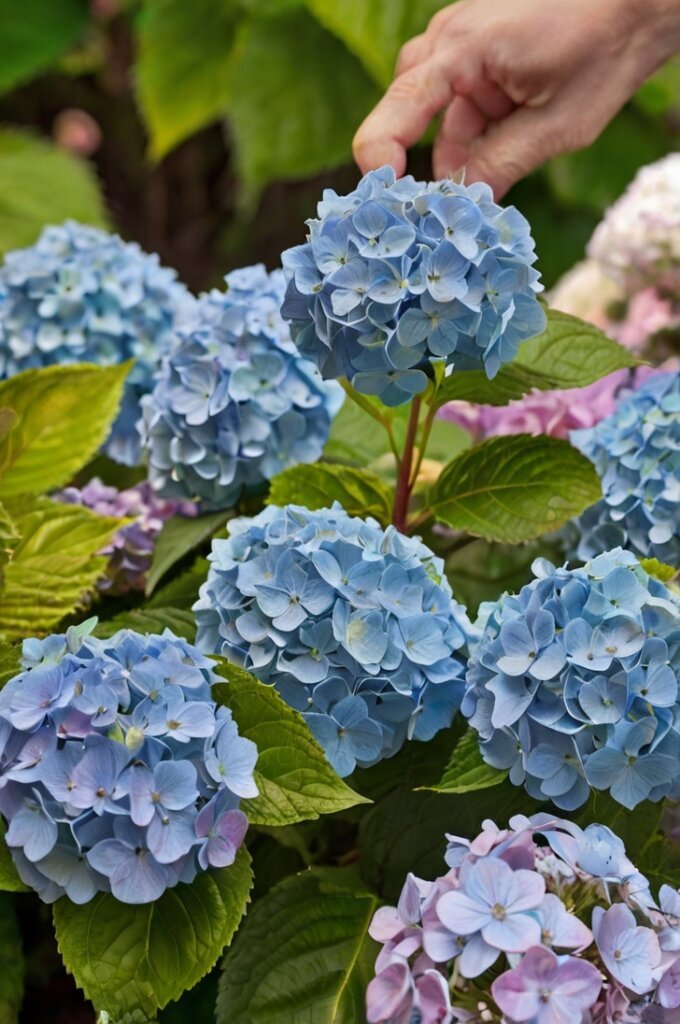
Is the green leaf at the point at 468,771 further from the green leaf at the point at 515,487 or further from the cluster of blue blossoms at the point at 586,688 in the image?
the green leaf at the point at 515,487

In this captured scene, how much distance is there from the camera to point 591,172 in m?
2.60

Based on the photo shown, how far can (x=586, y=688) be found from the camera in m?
0.55

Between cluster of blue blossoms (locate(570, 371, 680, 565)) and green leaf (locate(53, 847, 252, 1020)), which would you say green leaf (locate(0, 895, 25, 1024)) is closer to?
green leaf (locate(53, 847, 252, 1020))

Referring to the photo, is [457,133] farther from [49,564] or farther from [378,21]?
[378,21]

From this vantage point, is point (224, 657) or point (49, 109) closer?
point (224, 657)

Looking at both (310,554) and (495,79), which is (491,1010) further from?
(495,79)

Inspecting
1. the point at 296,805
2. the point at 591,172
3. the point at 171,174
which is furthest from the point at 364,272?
the point at 171,174

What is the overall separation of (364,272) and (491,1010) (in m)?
0.33

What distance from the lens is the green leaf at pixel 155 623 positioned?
0.70 meters

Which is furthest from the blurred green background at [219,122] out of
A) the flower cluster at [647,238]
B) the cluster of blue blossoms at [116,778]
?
the cluster of blue blossoms at [116,778]

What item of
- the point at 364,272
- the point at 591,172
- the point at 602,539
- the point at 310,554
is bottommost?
the point at 591,172

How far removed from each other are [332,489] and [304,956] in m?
0.26

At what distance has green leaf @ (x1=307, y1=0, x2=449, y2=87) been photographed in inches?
83.7

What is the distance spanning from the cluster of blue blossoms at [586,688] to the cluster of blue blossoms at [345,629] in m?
0.04
